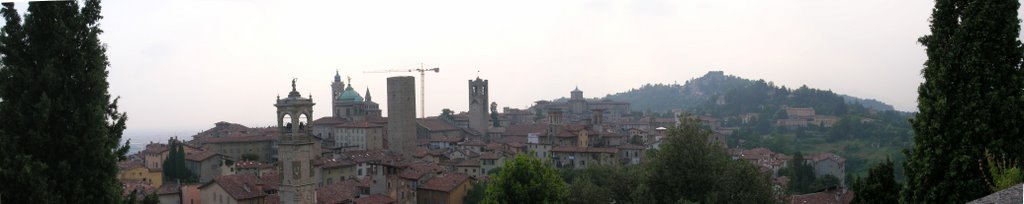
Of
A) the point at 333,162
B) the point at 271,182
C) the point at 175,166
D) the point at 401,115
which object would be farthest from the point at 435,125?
the point at 271,182

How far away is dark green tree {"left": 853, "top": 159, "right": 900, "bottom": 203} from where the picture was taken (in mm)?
9211

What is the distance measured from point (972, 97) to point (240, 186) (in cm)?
1838

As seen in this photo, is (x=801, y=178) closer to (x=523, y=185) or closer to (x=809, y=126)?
(x=523, y=185)

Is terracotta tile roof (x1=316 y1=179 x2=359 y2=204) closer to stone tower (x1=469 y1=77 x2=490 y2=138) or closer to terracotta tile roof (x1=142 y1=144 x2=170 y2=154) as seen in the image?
terracotta tile roof (x1=142 y1=144 x2=170 y2=154)

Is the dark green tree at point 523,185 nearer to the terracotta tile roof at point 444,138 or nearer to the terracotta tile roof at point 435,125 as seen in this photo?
the terracotta tile roof at point 444,138

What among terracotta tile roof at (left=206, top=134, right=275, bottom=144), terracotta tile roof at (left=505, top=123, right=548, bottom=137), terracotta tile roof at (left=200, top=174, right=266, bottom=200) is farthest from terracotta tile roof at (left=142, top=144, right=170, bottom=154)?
terracotta tile roof at (left=505, top=123, right=548, bottom=137)

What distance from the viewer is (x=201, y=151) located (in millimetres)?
32594

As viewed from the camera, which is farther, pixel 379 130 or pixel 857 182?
pixel 379 130

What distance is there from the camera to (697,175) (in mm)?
13906

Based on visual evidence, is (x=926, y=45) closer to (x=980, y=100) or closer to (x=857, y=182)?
(x=980, y=100)

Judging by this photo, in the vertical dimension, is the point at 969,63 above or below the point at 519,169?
above

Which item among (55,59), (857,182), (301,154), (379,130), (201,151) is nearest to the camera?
(55,59)

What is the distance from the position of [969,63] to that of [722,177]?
6768 millimetres

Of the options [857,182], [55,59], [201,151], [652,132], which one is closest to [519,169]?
[857,182]
